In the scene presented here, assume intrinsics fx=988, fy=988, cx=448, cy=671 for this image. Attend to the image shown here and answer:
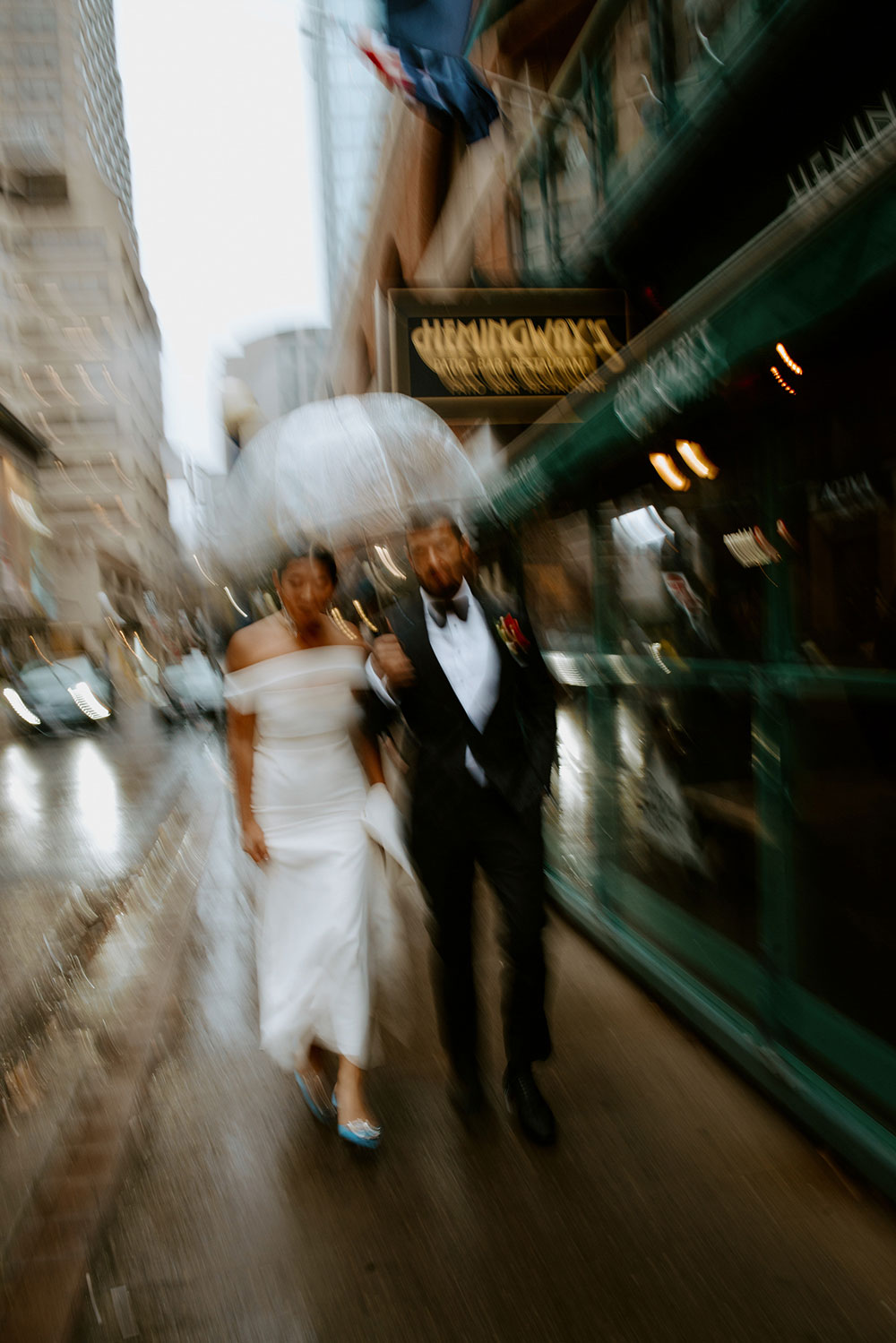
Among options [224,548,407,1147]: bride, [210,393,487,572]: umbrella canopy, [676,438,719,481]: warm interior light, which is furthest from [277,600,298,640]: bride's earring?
[676,438,719,481]: warm interior light

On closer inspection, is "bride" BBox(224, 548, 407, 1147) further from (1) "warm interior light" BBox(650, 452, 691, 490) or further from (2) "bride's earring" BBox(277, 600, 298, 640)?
(1) "warm interior light" BBox(650, 452, 691, 490)

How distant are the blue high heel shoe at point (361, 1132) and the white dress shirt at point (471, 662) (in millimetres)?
1233

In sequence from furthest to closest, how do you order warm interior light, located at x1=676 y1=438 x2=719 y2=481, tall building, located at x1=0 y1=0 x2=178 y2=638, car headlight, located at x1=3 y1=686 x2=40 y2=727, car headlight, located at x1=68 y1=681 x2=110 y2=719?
1. tall building, located at x1=0 y1=0 x2=178 y2=638
2. car headlight, located at x1=68 y1=681 x2=110 y2=719
3. car headlight, located at x1=3 y1=686 x2=40 y2=727
4. warm interior light, located at x1=676 y1=438 x2=719 y2=481

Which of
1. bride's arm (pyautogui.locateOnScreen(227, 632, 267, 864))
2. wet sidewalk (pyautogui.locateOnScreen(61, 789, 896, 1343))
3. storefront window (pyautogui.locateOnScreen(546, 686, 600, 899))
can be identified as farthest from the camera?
storefront window (pyautogui.locateOnScreen(546, 686, 600, 899))

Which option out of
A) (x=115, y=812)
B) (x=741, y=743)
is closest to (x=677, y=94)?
(x=741, y=743)

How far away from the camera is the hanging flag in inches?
273

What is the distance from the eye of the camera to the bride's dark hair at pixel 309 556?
3.51 m

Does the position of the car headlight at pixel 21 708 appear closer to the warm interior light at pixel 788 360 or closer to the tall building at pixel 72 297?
the warm interior light at pixel 788 360

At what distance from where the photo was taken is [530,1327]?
2.44 m

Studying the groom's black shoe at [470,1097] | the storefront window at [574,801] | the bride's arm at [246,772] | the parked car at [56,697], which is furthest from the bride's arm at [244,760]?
the parked car at [56,697]

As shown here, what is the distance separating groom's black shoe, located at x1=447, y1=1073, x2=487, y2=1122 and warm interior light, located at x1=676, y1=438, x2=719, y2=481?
9.27 ft

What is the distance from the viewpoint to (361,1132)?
3342 millimetres

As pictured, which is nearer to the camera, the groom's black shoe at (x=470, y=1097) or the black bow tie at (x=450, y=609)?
the black bow tie at (x=450, y=609)

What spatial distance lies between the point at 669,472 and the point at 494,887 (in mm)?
2398
